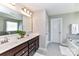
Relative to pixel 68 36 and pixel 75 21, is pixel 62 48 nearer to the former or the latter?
pixel 68 36

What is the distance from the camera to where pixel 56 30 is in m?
2.20

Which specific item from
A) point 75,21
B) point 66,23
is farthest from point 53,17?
point 75,21

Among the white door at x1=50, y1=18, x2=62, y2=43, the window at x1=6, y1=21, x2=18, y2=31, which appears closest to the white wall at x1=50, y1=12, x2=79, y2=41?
the white door at x1=50, y1=18, x2=62, y2=43

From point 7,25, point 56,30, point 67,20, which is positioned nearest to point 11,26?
point 7,25

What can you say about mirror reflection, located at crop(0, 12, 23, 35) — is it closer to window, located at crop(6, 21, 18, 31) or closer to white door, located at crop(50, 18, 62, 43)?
window, located at crop(6, 21, 18, 31)

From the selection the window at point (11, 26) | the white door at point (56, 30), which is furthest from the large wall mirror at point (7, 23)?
the white door at point (56, 30)

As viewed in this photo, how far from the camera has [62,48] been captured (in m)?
2.23

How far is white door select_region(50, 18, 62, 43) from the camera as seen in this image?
83.9 inches

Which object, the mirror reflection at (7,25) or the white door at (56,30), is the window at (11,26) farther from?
the white door at (56,30)

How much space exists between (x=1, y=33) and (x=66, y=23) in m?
1.43

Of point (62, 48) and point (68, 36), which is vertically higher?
point (68, 36)

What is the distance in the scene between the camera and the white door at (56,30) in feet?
6.99

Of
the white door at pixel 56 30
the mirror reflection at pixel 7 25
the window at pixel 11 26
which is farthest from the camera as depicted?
the white door at pixel 56 30

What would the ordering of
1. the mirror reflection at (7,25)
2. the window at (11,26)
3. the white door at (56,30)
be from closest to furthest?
the mirror reflection at (7,25) → the window at (11,26) → the white door at (56,30)
